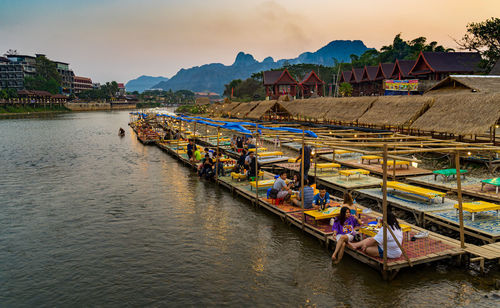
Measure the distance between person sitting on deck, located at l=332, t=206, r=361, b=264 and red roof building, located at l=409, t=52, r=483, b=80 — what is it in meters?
44.5

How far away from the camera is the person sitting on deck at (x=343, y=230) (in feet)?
31.9

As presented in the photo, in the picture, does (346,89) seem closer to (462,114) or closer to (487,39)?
(487,39)

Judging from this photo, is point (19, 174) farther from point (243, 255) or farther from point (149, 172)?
point (243, 255)

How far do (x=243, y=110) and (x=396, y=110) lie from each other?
34.7 meters

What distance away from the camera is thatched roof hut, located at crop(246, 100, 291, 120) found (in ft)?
161

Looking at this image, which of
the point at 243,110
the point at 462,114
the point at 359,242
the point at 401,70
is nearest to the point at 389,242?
the point at 359,242

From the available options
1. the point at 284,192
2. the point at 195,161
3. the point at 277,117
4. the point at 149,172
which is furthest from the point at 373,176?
the point at 277,117

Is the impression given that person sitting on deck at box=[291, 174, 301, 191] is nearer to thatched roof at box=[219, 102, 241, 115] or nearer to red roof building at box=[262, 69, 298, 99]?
thatched roof at box=[219, 102, 241, 115]

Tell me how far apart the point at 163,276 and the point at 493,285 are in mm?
8840

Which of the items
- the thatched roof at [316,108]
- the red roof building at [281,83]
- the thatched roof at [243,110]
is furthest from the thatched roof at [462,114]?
the red roof building at [281,83]

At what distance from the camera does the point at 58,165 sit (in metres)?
28.0

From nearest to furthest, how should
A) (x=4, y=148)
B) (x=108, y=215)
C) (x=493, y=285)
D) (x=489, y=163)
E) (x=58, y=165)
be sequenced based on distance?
1. (x=493, y=285)
2. (x=108, y=215)
3. (x=489, y=163)
4. (x=58, y=165)
5. (x=4, y=148)

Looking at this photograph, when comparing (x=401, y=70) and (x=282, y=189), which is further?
(x=401, y=70)

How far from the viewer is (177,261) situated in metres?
10.6
